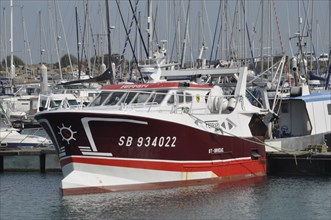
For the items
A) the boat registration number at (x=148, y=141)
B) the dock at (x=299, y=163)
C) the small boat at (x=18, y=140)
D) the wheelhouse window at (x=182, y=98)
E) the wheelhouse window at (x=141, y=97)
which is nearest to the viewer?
the boat registration number at (x=148, y=141)

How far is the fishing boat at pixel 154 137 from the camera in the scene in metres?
25.6

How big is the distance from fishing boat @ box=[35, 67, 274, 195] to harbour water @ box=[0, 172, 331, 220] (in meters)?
0.51

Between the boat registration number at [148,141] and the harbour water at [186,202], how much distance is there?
1.60 metres

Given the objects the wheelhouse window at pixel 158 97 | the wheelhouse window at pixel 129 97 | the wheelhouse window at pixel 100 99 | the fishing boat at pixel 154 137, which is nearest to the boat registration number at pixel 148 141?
the fishing boat at pixel 154 137

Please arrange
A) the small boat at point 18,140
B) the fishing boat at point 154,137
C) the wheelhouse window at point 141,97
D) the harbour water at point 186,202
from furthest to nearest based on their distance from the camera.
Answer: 1. the small boat at point 18,140
2. the wheelhouse window at point 141,97
3. the fishing boat at point 154,137
4. the harbour water at point 186,202

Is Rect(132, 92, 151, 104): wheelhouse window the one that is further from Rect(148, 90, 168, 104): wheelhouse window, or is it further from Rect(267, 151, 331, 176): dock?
Rect(267, 151, 331, 176): dock

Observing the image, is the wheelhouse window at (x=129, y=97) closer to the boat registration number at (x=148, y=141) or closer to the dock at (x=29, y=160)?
the boat registration number at (x=148, y=141)

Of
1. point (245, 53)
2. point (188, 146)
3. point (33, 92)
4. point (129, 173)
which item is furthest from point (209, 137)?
point (33, 92)

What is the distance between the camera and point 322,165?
30703mm

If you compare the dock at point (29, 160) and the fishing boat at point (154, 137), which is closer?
the fishing boat at point (154, 137)

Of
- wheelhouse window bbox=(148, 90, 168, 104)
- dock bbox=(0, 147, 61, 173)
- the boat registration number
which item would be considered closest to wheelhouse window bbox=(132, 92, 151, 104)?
wheelhouse window bbox=(148, 90, 168, 104)

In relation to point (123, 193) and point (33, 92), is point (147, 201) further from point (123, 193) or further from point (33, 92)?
point (33, 92)

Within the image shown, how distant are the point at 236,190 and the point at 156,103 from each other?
165 inches

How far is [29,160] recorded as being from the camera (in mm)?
33625
